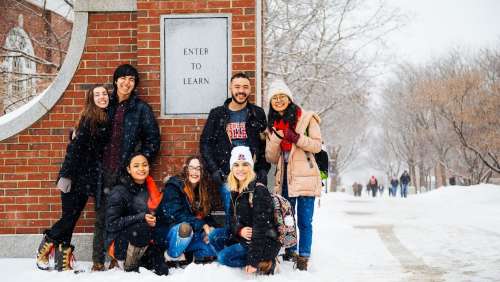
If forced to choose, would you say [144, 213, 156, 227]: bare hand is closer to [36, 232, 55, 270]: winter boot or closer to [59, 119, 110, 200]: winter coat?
[59, 119, 110, 200]: winter coat

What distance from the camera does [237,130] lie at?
5.93 metres

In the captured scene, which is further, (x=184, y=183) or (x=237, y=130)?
(x=237, y=130)

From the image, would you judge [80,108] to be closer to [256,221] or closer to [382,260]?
[256,221]

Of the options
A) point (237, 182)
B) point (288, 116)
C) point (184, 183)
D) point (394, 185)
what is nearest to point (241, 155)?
point (237, 182)

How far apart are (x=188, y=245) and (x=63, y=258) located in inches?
50.7

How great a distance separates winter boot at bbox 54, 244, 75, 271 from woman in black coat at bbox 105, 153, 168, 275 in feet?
1.53

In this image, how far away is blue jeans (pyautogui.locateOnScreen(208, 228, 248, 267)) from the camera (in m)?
5.32

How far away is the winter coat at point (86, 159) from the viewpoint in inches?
224

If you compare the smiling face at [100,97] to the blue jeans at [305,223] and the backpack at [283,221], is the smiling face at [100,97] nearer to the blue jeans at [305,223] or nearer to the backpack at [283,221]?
the backpack at [283,221]

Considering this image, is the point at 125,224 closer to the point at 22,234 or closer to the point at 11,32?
the point at 22,234

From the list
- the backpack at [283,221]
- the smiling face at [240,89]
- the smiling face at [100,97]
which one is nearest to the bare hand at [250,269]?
the backpack at [283,221]

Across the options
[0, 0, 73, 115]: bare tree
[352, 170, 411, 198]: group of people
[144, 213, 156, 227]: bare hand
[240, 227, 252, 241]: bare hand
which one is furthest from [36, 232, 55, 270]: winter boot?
[352, 170, 411, 198]: group of people

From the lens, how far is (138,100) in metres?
6.07

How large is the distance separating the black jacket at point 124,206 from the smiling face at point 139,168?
0.06 m
